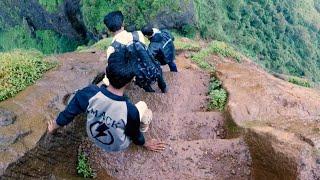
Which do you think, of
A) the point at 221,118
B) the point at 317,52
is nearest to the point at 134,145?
the point at 221,118

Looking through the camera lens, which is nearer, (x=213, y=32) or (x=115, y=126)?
(x=115, y=126)

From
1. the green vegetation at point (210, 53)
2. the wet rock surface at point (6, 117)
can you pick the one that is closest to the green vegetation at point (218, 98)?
the green vegetation at point (210, 53)

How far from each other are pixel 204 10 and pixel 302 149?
847 inches

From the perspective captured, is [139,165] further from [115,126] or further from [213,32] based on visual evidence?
[213,32]

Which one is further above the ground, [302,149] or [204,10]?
[302,149]

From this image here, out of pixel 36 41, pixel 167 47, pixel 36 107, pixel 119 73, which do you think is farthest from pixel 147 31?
pixel 36 41

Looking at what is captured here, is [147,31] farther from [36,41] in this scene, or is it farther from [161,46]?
[36,41]

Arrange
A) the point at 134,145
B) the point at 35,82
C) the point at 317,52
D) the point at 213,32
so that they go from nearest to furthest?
the point at 134,145, the point at 35,82, the point at 213,32, the point at 317,52

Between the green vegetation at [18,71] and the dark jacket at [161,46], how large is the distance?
6.38 feet

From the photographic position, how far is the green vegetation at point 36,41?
1136 inches

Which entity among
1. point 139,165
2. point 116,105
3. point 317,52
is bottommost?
point 317,52

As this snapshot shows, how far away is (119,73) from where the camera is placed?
5145 millimetres

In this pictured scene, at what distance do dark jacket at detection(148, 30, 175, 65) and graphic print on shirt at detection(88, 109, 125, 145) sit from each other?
3.47m

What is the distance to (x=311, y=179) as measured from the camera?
547 centimetres
